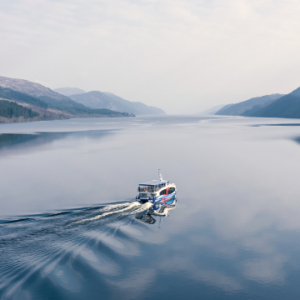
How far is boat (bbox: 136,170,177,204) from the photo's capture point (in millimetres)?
39688

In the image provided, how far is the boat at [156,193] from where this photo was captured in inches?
1563

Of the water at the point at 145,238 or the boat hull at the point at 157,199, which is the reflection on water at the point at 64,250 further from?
the boat hull at the point at 157,199

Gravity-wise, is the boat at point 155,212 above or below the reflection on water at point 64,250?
below

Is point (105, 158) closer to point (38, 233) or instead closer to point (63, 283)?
point (38, 233)

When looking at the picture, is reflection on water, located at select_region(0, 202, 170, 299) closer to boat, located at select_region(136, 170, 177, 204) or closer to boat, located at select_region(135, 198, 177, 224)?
boat, located at select_region(135, 198, 177, 224)

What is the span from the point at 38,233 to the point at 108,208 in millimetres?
10365

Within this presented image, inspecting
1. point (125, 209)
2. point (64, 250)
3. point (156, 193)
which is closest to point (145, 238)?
point (64, 250)

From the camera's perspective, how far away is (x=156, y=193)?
40000 millimetres

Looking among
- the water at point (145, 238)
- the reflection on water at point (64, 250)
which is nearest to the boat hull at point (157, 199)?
the water at point (145, 238)

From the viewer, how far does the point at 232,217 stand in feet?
117

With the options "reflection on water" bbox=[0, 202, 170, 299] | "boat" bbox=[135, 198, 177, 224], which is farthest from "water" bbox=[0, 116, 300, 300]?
"boat" bbox=[135, 198, 177, 224]

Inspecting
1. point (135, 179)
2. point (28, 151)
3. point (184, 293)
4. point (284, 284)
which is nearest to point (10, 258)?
point (184, 293)

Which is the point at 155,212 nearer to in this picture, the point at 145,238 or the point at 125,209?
the point at 125,209

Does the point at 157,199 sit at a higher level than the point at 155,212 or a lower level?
higher
